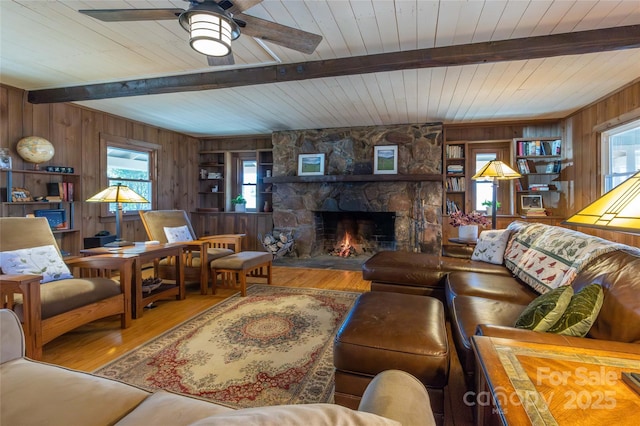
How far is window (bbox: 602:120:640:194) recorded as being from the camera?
129 inches

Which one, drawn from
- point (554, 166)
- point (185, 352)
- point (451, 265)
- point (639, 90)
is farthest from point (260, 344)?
point (554, 166)

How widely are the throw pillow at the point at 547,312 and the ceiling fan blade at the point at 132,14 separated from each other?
2.18 metres

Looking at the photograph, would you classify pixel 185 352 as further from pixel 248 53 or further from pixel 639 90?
pixel 639 90

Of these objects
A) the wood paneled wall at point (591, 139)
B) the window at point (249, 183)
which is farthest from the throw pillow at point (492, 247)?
the window at point (249, 183)

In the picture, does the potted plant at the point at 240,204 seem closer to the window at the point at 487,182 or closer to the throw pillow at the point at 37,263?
the throw pillow at the point at 37,263

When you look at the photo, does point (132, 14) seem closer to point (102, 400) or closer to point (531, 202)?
point (102, 400)

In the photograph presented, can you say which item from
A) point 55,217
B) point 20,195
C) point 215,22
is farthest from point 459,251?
point 20,195

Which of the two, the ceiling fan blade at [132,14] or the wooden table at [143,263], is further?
the wooden table at [143,263]

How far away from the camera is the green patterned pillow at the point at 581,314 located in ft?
3.63

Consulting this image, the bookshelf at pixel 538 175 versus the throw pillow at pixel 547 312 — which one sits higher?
the bookshelf at pixel 538 175

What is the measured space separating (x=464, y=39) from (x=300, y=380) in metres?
2.65

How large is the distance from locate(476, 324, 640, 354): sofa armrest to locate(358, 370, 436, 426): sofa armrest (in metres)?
0.48

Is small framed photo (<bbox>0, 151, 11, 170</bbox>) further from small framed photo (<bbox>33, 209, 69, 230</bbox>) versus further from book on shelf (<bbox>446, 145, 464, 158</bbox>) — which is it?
book on shelf (<bbox>446, 145, 464, 158</bbox>)

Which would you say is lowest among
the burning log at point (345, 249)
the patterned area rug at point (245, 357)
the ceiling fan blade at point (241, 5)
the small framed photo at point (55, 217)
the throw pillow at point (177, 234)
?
the patterned area rug at point (245, 357)
